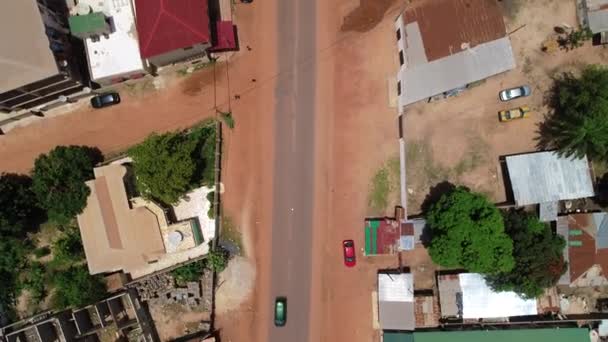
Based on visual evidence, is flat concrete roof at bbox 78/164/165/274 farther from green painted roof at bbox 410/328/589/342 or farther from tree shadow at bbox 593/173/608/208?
tree shadow at bbox 593/173/608/208

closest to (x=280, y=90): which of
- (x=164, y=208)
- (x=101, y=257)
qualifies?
(x=164, y=208)

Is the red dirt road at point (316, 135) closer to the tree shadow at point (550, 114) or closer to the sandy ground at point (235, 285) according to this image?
the sandy ground at point (235, 285)

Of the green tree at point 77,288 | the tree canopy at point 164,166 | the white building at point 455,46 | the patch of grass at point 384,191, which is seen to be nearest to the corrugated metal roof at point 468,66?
the white building at point 455,46

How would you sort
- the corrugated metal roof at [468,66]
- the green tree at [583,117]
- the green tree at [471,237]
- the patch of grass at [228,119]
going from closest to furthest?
the green tree at [471,237]
the green tree at [583,117]
the corrugated metal roof at [468,66]
the patch of grass at [228,119]

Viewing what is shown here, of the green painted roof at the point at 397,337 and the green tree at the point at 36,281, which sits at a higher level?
the green tree at the point at 36,281

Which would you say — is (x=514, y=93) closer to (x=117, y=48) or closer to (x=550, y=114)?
(x=550, y=114)

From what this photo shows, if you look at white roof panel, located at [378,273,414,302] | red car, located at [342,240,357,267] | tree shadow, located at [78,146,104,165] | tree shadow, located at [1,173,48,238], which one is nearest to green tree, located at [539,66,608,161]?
white roof panel, located at [378,273,414,302]
